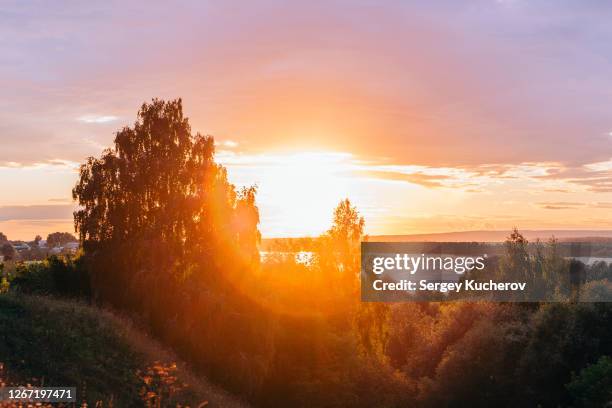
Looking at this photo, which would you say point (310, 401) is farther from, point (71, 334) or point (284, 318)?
point (71, 334)

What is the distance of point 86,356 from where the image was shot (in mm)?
24766

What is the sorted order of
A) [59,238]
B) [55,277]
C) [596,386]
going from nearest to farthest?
[596,386] → [55,277] → [59,238]

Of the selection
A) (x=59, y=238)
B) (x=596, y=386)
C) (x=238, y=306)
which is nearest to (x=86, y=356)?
(x=238, y=306)

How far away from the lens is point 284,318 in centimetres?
3941

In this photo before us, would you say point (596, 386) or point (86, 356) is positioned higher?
point (86, 356)

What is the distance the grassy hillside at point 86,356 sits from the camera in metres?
21.8

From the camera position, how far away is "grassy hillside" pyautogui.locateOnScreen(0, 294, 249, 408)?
Answer: 21.8 m

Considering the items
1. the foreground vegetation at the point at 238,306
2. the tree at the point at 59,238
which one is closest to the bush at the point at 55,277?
the foreground vegetation at the point at 238,306

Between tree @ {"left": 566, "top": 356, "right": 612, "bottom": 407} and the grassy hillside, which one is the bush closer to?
the grassy hillside

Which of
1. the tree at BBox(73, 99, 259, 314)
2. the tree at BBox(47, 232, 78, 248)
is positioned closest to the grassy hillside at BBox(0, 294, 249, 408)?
the tree at BBox(73, 99, 259, 314)

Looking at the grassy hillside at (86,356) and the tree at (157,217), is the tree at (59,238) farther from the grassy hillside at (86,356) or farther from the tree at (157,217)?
the grassy hillside at (86,356)

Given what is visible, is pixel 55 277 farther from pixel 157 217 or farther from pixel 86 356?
pixel 86 356

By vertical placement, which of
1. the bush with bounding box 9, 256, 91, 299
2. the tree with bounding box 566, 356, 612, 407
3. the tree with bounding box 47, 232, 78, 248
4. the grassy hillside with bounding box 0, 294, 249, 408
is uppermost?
the tree with bounding box 47, 232, 78, 248

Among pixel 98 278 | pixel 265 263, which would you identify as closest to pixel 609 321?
pixel 265 263
